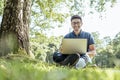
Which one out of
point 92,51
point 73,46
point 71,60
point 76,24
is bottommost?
point 71,60

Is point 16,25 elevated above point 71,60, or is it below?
above

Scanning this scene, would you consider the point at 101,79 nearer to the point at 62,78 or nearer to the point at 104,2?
the point at 62,78

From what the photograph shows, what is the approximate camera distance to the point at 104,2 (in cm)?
1526

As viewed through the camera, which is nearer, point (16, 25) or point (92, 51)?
point (92, 51)

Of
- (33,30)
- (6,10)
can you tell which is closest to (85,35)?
(6,10)

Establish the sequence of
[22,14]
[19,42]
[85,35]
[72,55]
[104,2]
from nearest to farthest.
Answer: [72,55], [85,35], [19,42], [22,14], [104,2]

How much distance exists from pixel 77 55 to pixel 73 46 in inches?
10.2

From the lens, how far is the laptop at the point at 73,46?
5836 millimetres

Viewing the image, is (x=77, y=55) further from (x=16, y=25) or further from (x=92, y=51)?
(x=16, y=25)

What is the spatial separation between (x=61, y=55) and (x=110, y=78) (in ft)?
17.8

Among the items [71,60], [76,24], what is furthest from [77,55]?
[76,24]

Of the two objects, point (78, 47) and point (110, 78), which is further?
point (78, 47)

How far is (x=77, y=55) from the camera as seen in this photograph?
5664 millimetres

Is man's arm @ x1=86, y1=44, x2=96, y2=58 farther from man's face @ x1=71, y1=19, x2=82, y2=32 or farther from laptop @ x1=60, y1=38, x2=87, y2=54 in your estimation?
man's face @ x1=71, y1=19, x2=82, y2=32
